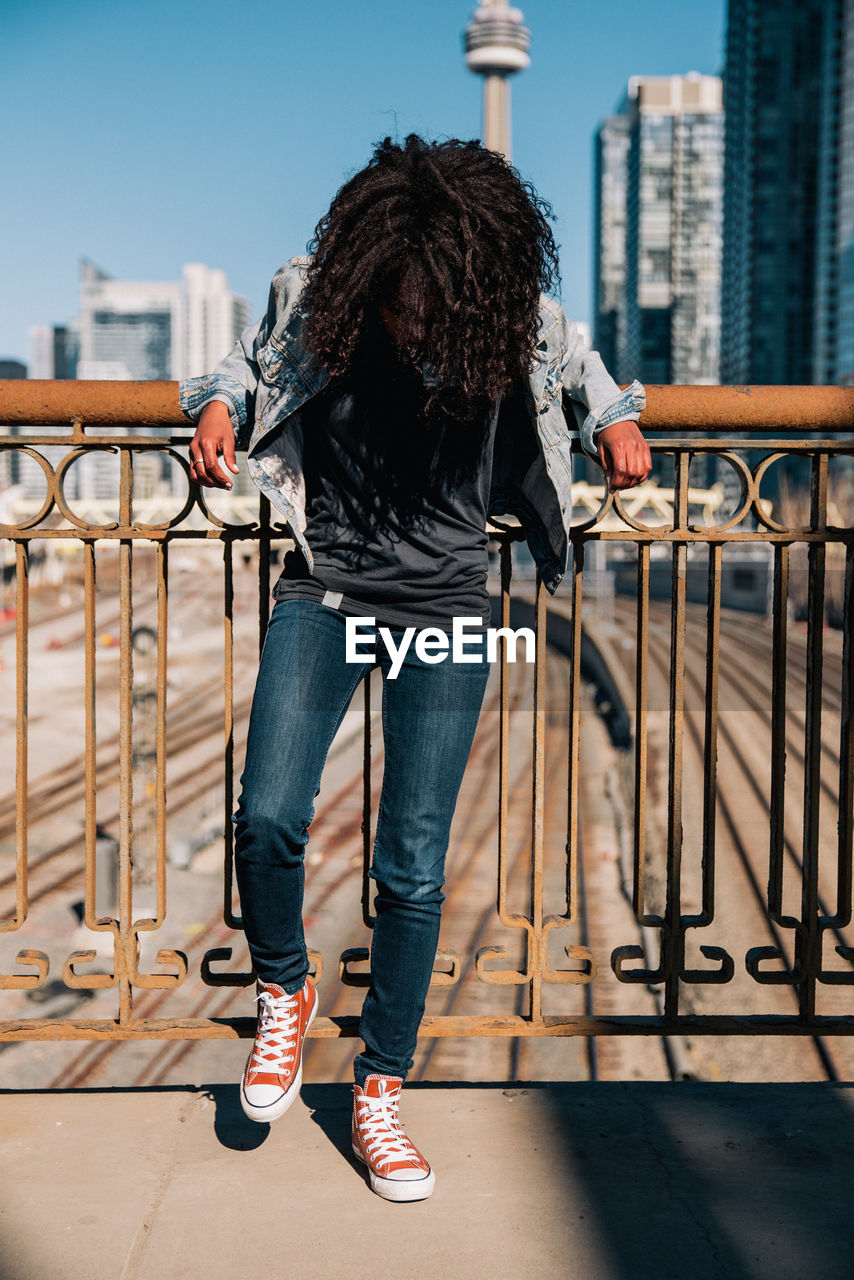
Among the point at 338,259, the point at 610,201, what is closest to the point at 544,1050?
the point at 338,259

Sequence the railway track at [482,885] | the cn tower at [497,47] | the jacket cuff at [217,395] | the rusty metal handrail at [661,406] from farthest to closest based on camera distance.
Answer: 1. the cn tower at [497,47]
2. the railway track at [482,885]
3. the rusty metal handrail at [661,406]
4. the jacket cuff at [217,395]

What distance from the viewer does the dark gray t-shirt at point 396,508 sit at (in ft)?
6.74

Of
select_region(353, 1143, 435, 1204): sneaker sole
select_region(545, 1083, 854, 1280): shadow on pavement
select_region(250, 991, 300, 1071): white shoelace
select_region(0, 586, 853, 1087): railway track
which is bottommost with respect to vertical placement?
select_region(0, 586, 853, 1087): railway track

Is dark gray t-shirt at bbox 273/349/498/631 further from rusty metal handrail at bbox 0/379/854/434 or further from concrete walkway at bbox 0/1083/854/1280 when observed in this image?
concrete walkway at bbox 0/1083/854/1280

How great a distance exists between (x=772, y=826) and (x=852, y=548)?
643 mm

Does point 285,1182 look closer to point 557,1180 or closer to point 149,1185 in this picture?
point 149,1185

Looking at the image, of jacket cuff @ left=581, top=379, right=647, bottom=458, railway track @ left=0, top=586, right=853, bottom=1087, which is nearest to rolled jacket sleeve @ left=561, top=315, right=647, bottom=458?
jacket cuff @ left=581, top=379, right=647, bottom=458

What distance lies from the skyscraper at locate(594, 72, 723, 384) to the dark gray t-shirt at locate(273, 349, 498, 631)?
129 m

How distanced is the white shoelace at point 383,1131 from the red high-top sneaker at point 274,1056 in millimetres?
136

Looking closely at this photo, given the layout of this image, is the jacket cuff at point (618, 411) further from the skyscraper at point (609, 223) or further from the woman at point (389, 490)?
the skyscraper at point (609, 223)

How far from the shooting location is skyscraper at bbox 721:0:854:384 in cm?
8675

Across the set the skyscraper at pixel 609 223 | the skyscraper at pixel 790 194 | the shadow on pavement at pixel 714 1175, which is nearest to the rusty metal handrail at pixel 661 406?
the shadow on pavement at pixel 714 1175

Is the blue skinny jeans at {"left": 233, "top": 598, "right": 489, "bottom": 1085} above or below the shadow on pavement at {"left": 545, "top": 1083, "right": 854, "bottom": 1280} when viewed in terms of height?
above

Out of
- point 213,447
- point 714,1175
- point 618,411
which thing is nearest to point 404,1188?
point 714,1175
